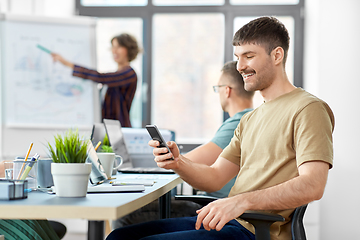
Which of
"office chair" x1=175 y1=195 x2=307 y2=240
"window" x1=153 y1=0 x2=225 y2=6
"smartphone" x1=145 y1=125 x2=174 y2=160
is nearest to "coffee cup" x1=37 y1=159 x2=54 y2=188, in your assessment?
"smartphone" x1=145 y1=125 x2=174 y2=160

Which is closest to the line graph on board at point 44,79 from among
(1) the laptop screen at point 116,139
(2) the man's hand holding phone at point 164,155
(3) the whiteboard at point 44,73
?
(3) the whiteboard at point 44,73

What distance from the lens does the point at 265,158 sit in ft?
4.40

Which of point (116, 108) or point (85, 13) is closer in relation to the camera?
point (116, 108)

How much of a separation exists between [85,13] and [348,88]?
2.61 m

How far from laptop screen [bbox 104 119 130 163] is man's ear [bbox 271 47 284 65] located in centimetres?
93

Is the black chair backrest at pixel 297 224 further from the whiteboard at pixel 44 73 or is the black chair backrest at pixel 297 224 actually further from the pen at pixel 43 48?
the pen at pixel 43 48

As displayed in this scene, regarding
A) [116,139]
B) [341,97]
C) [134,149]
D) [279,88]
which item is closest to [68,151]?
[279,88]

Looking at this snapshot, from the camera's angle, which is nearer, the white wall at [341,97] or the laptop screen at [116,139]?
the laptop screen at [116,139]

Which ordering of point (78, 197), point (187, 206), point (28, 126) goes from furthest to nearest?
point (28, 126)
point (187, 206)
point (78, 197)

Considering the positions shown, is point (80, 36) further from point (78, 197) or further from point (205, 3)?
point (78, 197)

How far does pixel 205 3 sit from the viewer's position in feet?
13.2

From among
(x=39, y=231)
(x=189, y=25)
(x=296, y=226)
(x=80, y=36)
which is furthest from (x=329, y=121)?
(x=189, y=25)

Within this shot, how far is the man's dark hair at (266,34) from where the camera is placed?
4.77ft

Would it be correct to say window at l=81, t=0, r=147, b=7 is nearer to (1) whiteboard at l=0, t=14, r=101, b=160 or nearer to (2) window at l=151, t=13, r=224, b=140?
(2) window at l=151, t=13, r=224, b=140
